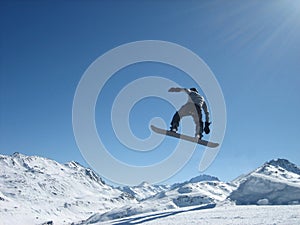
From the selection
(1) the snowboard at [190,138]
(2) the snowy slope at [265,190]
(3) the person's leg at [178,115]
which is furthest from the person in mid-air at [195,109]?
(2) the snowy slope at [265,190]

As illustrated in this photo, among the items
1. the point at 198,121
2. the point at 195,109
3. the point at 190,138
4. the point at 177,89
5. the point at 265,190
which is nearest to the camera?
the point at 177,89

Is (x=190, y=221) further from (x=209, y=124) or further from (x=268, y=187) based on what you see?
(x=268, y=187)

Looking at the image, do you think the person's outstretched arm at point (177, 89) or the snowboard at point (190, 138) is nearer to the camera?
the person's outstretched arm at point (177, 89)

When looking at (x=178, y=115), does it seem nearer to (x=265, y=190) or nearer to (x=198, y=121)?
(x=198, y=121)

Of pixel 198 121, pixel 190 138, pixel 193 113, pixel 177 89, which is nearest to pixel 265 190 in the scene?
pixel 190 138

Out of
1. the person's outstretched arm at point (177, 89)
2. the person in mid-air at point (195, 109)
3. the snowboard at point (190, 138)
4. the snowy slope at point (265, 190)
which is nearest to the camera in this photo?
the person's outstretched arm at point (177, 89)

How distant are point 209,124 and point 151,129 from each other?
3.92 metres

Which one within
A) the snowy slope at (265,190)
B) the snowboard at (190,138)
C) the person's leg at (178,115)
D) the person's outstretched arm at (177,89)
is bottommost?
the snowboard at (190,138)

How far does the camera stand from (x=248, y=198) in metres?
65.2

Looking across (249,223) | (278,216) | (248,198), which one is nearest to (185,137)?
(249,223)

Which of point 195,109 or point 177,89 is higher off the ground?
point 177,89

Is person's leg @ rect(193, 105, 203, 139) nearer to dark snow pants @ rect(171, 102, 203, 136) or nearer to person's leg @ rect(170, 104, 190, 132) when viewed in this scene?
dark snow pants @ rect(171, 102, 203, 136)

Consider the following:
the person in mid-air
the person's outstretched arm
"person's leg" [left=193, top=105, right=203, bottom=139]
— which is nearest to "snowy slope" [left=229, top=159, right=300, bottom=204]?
"person's leg" [left=193, top=105, right=203, bottom=139]

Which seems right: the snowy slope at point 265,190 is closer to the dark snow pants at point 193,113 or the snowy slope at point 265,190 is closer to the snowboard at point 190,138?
the snowboard at point 190,138
